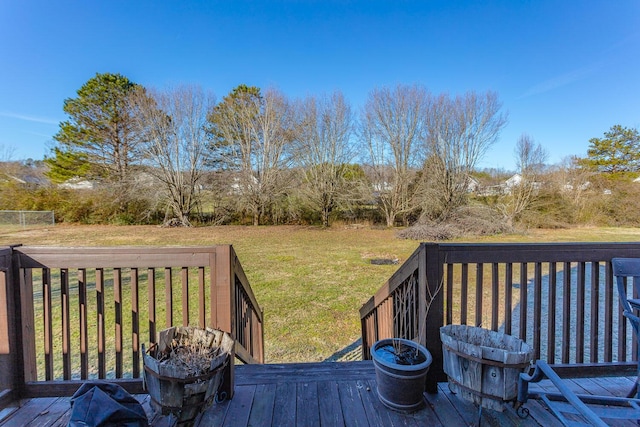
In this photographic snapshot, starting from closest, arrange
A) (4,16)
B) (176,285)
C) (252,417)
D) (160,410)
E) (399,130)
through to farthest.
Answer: (160,410) → (252,417) → (176,285) → (4,16) → (399,130)

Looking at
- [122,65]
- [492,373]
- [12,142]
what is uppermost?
[122,65]

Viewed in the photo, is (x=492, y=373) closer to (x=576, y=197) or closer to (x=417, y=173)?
(x=417, y=173)

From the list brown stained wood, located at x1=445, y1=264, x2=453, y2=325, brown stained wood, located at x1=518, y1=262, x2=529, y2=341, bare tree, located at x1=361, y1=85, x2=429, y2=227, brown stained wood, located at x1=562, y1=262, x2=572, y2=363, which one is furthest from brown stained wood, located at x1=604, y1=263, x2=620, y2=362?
bare tree, located at x1=361, y1=85, x2=429, y2=227

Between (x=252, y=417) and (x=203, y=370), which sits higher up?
(x=203, y=370)

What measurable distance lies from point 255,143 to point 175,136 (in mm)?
3853

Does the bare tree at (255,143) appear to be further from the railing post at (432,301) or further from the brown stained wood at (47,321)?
the railing post at (432,301)

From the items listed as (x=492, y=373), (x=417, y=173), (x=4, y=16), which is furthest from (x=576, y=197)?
(x=4, y=16)

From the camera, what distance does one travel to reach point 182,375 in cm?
116

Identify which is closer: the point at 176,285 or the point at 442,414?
the point at 442,414

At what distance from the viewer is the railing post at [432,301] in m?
1.57

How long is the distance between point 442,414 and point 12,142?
2162cm

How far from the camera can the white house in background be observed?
14.3 m

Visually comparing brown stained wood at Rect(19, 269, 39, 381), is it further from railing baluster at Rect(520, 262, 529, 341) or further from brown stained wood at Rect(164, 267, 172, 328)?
railing baluster at Rect(520, 262, 529, 341)

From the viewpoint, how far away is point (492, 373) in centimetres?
125
